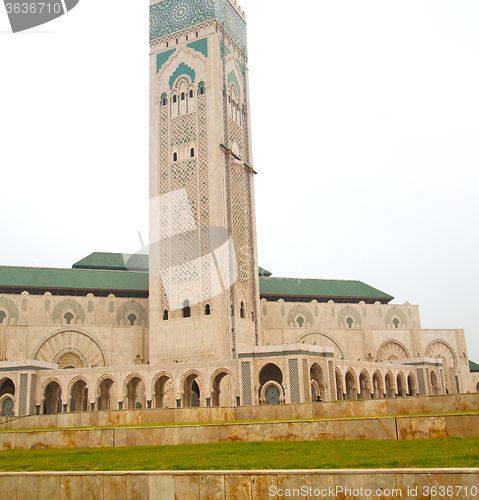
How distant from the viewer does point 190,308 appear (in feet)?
93.1

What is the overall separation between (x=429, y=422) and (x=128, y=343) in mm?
22700

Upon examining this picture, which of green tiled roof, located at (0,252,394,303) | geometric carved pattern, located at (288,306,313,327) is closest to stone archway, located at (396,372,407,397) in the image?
geometric carved pattern, located at (288,306,313,327)

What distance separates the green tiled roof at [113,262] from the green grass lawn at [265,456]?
26.2 metres

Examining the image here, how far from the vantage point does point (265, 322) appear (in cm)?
3494

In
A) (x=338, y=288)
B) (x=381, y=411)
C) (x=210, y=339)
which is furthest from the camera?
(x=338, y=288)

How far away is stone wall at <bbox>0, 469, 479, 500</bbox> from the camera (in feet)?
20.6

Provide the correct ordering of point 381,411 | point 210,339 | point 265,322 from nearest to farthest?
point 381,411, point 210,339, point 265,322

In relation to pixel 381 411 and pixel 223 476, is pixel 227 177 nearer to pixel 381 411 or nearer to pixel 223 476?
pixel 381 411

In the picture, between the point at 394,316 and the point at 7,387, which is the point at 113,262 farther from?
the point at 394,316

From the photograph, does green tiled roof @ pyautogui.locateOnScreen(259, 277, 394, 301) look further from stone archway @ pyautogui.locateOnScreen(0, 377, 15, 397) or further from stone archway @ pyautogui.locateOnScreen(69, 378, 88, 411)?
stone archway @ pyautogui.locateOnScreen(0, 377, 15, 397)

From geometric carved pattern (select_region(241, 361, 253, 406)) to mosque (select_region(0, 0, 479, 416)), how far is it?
0.04 metres

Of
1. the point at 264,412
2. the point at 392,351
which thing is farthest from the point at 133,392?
the point at 392,351

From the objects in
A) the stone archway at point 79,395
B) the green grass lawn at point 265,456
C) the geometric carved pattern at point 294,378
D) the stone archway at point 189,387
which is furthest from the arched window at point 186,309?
the green grass lawn at point 265,456

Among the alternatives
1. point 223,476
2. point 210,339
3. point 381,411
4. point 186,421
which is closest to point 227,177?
point 210,339
